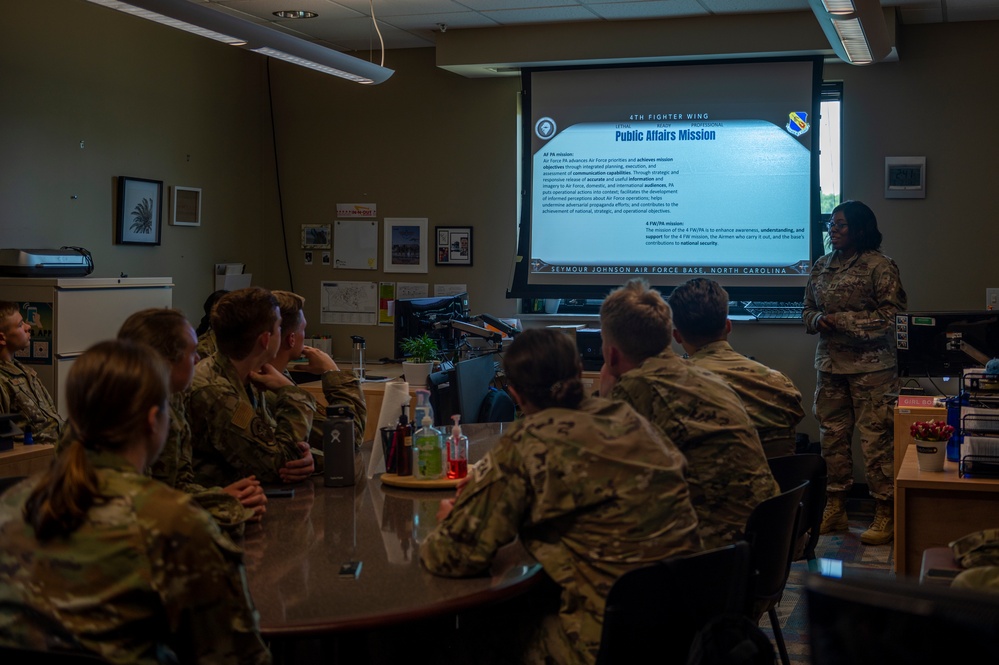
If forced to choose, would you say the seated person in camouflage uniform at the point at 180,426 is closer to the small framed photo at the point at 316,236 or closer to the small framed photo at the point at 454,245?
the small framed photo at the point at 454,245

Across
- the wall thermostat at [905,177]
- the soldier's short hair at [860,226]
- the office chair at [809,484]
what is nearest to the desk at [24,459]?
the office chair at [809,484]

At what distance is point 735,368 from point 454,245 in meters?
3.78

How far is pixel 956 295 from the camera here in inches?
224

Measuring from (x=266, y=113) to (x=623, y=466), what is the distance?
5635mm

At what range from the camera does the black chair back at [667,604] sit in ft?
6.02

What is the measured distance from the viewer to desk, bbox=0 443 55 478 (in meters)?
3.76


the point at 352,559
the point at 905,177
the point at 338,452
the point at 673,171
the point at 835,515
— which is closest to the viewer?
the point at 352,559

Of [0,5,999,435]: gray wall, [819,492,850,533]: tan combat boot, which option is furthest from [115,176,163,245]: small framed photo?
[819,492,850,533]: tan combat boot

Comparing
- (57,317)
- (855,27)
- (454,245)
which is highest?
(855,27)

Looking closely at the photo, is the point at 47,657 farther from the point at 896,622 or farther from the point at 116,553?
the point at 896,622

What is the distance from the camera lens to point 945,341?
4.21m

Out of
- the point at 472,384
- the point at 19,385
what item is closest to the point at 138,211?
the point at 19,385

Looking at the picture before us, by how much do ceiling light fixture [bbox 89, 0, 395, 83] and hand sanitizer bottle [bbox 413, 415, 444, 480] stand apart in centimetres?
187

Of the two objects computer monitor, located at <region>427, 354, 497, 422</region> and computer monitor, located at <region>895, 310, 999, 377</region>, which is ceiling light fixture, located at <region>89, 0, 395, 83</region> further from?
computer monitor, located at <region>895, 310, 999, 377</region>
